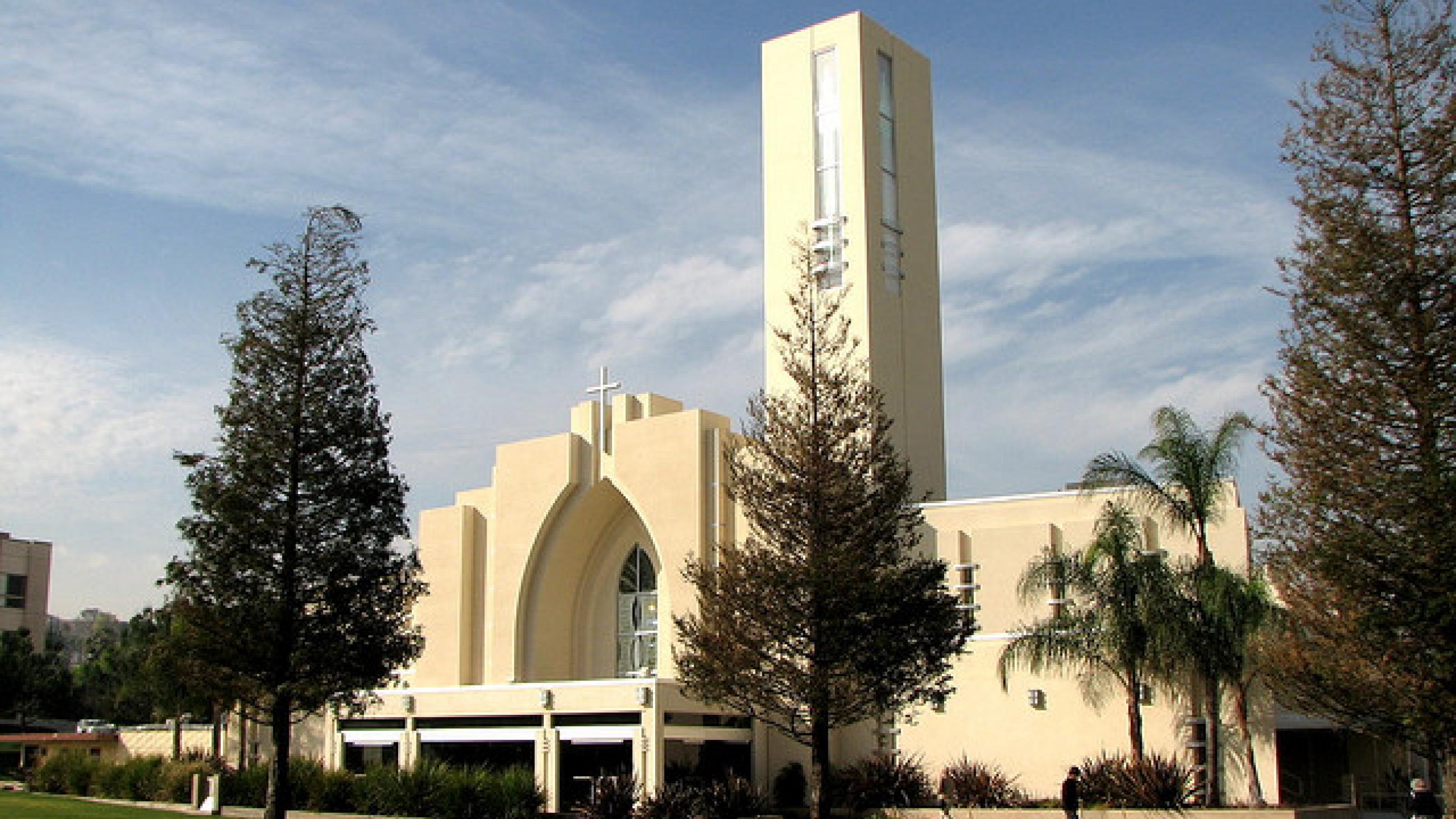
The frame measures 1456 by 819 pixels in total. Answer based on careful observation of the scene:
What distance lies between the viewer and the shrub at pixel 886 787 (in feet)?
97.5

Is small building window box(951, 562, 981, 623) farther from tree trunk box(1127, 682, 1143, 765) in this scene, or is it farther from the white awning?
the white awning

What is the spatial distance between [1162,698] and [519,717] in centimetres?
1530

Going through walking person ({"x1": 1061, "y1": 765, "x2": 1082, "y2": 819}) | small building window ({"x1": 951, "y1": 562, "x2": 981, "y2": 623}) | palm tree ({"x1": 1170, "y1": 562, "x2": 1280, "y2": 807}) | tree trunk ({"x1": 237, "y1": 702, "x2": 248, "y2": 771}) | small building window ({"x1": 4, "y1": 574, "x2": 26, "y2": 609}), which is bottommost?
walking person ({"x1": 1061, "y1": 765, "x2": 1082, "y2": 819})

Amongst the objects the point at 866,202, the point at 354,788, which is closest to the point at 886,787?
the point at 354,788

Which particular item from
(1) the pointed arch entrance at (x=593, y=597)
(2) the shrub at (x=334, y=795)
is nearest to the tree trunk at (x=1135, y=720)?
(1) the pointed arch entrance at (x=593, y=597)

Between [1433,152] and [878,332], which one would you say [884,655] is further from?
[878,332]

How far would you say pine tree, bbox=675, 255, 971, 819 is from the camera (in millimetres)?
23562

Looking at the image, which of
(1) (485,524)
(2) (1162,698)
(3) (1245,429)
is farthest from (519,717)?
(3) (1245,429)

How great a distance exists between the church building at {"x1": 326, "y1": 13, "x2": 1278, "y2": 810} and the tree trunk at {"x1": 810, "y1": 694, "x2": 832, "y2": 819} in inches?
285

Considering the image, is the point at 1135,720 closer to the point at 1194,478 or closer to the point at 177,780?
the point at 1194,478

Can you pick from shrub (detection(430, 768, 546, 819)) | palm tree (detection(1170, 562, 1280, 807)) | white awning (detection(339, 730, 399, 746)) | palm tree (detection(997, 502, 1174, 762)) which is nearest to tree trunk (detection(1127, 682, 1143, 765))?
palm tree (detection(997, 502, 1174, 762))

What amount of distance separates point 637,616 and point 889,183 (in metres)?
14.4

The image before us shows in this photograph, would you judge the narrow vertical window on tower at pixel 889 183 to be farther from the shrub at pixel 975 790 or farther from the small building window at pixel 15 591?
the small building window at pixel 15 591

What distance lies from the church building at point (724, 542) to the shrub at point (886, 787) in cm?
124
